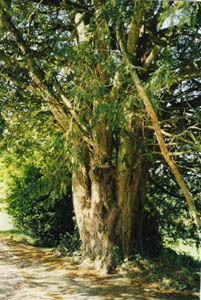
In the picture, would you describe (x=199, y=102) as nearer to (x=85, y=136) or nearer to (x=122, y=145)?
(x=122, y=145)

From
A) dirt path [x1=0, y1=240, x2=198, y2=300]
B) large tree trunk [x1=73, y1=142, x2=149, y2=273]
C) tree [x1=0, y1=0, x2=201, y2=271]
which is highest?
tree [x1=0, y1=0, x2=201, y2=271]

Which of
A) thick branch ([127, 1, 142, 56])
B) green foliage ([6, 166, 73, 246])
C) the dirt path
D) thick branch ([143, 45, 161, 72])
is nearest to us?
thick branch ([127, 1, 142, 56])

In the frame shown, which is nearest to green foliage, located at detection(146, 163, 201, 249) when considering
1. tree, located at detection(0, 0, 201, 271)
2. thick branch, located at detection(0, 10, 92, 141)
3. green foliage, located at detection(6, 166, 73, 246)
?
tree, located at detection(0, 0, 201, 271)

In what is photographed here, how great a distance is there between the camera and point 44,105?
434 cm

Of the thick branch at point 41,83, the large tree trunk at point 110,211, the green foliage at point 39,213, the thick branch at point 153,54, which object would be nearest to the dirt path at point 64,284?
the large tree trunk at point 110,211

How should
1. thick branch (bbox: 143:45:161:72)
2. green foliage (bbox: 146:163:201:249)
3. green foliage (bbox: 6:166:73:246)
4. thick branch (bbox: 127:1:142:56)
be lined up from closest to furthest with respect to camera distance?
thick branch (bbox: 127:1:142:56)
thick branch (bbox: 143:45:161:72)
green foliage (bbox: 146:163:201:249)
green foliage (bbox: 6:166:73:246)

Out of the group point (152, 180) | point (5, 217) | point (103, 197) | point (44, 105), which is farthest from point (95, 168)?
point (5, 217)

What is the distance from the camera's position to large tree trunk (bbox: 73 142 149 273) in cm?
380

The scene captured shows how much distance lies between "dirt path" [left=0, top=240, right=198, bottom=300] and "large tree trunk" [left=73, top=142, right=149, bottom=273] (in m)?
0.28

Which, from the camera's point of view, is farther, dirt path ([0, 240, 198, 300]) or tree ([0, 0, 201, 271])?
tree ([0, 0, 201, 271])

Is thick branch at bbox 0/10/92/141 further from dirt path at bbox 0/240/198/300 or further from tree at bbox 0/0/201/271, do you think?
dirt path at bbox 0/240/198/300

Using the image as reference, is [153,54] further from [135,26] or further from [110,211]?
[110,211]

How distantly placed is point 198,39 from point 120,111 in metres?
1.20

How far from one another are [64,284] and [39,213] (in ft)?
7.02
